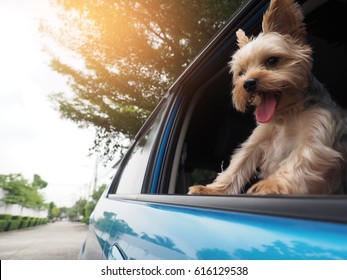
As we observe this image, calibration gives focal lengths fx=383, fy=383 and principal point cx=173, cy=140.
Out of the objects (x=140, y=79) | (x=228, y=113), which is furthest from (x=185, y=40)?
(x=228, y=113)

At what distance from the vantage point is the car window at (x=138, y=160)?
293cm

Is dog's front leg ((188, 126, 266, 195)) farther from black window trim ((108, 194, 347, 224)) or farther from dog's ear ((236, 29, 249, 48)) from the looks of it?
black window trim ((108, 194, 347, 224))

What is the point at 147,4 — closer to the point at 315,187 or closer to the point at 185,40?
the point at 185,40

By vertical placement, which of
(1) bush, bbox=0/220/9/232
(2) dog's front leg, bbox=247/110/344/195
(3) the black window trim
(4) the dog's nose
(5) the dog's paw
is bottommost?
(3) the black window trim

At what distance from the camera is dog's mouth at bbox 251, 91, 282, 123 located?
2.16 m

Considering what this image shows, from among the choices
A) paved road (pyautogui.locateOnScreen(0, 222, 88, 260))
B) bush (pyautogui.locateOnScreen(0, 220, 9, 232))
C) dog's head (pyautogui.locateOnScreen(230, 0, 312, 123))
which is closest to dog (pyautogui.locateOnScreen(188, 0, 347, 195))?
dog's head (pyautogui.locateOnScreen(230, 0, 312, 123))

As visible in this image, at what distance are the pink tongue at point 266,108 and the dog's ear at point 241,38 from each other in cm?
33

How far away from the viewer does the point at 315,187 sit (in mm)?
1715

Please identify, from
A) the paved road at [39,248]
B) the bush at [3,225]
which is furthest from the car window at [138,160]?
the bush at [3,225]

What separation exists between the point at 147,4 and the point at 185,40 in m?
1.57

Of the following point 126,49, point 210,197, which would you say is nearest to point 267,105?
point 210,197

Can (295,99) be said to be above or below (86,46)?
below

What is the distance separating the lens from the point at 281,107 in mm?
2197

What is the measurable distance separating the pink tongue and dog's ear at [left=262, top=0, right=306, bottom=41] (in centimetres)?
38
